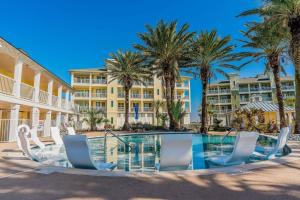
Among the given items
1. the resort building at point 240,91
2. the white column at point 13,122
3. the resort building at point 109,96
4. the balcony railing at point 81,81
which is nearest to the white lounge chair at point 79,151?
the white column at point 13,122

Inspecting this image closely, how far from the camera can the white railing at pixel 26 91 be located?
17264 mm

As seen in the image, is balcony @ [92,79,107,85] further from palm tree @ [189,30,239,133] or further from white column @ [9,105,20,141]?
white column @ [9,105,20,141]

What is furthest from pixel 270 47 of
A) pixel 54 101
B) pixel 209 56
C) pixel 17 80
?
pixel 54 101

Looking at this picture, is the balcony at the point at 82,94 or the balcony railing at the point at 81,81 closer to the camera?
the balcony at the point at 82,94

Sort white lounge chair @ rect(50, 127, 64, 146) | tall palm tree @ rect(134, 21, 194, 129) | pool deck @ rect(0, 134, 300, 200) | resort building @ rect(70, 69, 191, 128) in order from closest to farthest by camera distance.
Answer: pool deck @ rect(0, 134, 300, 200), white lounge chair @ rect(50, 127, 64, 146), tall palm tree @ rect(134, 21, 194, 129), resort building @ rect(70, 69, 191, 128)

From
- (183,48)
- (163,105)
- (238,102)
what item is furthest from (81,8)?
(238,102)

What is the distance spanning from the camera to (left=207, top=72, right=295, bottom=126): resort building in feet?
184

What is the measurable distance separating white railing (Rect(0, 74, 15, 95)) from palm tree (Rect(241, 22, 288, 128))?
19.1 m

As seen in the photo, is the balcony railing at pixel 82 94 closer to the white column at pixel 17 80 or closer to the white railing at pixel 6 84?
the white railing at pixel 6 84

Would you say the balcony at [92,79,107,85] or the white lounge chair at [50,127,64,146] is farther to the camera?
the balcony at [92,79,107,85]

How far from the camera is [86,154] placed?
20.1ft

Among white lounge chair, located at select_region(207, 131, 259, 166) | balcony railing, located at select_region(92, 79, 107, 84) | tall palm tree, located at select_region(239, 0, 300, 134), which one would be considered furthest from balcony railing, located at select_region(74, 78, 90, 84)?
white lounge chair, located at select_region(207, 131, 259, 166)

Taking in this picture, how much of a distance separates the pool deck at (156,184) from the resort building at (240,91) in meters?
52.3

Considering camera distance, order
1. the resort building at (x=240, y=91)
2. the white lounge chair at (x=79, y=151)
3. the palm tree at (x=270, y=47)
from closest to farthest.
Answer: the white lounge chair at (x=79, y=151), the palm tree at (x=270, y=47), the resort building at (x=240, y=91)
